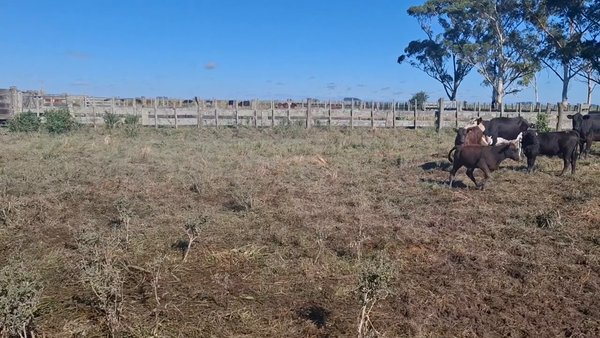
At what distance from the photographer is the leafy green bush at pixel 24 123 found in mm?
17250

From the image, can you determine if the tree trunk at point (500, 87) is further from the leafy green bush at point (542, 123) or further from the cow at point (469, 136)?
the cow at point (469, 136)

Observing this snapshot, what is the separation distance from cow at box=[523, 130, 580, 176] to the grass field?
396mm

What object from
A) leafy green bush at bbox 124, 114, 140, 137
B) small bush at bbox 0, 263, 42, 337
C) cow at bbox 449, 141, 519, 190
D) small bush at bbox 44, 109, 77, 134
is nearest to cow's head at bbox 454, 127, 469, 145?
cow at bbox 449, 141, 519, 190

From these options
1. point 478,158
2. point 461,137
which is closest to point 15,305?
point 478,158

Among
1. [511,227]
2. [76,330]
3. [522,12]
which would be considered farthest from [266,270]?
[522,12]

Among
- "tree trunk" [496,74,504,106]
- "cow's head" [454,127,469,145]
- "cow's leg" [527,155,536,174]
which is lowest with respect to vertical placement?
"cow's leg" [527,155,536,174]

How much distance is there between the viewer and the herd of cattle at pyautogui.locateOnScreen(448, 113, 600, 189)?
26.2ft

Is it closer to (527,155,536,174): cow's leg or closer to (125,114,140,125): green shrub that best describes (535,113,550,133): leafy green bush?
(527,155,536,174): cow's leg

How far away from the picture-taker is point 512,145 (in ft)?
27.7

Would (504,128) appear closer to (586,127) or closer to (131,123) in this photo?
(586,127)

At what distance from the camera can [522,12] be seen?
3164 cm

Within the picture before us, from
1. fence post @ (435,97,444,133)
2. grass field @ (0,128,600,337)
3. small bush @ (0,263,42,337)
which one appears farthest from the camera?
fence post @ (435,97,444,133)

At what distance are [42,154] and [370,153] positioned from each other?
8.34m

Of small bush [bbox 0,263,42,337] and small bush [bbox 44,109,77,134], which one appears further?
small bush [bbox 44,109,77,134]
